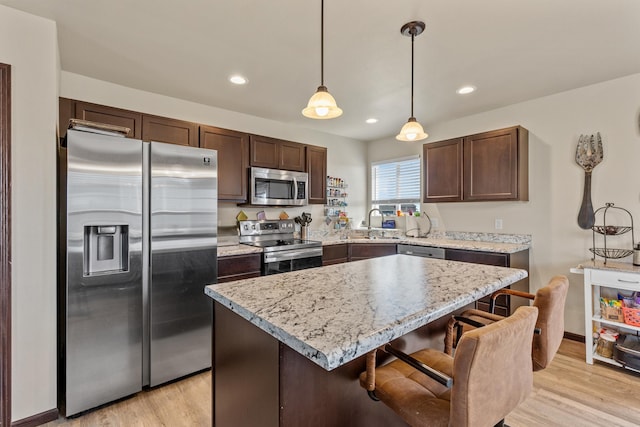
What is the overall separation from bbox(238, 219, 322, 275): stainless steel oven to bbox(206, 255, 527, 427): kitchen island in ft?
5.15

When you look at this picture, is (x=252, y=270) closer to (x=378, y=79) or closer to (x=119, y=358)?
(x=119, y=358)

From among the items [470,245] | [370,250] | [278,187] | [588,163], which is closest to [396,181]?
[370,250]

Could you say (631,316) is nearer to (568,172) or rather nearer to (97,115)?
(568,172)

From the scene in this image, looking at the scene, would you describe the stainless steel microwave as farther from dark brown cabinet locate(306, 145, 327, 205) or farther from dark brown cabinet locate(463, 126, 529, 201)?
dark brown cabinet locate(463, 126, 529, 201)

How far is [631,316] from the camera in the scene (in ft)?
7.94

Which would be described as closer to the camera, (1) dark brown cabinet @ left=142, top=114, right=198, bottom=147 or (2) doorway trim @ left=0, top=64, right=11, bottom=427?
(2) doorway trim @ left=0, top=64, right=11, bottom=427

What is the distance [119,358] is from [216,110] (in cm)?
265

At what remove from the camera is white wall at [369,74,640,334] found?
9.02 ft

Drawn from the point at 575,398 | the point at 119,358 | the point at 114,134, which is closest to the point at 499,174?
the point at 575,398

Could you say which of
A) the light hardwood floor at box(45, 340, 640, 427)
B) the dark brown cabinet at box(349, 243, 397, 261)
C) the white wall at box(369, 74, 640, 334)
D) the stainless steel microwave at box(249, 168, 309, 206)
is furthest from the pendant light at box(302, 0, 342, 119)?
the white wall at box(369, 74, 640, 334)

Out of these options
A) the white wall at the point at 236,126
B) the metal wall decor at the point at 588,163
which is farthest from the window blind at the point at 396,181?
the metal wall decor at the point at 588,163

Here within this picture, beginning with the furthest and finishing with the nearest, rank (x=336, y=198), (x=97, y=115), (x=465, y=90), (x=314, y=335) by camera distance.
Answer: (x=336, y=198) < (x=465, y=90) < (x=97, y=115) < (x=314, y=335)

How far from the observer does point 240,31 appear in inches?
81.3

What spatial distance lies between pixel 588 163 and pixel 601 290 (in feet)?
3.96
